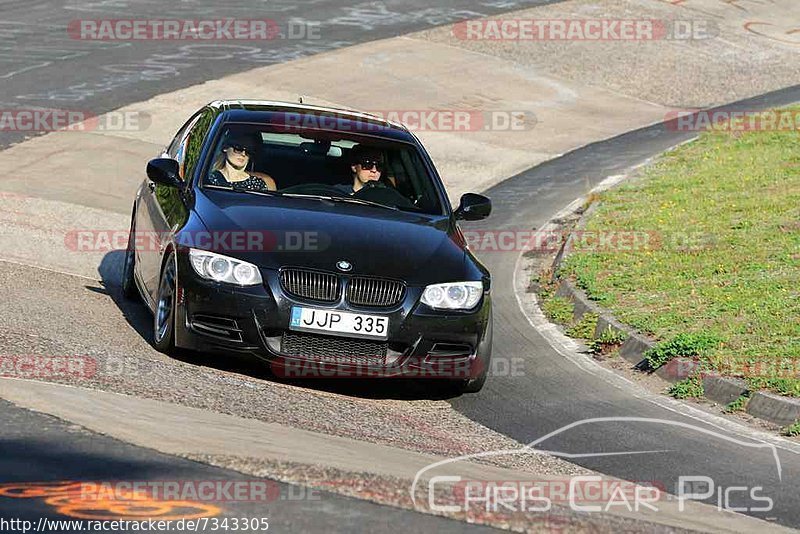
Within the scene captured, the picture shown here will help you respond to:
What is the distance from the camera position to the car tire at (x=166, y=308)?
8.88 meters

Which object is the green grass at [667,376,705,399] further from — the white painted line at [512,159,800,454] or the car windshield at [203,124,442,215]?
the car windshield at [203,124,442,215]

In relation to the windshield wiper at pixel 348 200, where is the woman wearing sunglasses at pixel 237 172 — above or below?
above

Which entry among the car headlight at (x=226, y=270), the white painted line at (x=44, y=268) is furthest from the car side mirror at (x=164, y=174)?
the white painted line at (x=44, y=268)

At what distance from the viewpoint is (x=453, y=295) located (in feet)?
29.1

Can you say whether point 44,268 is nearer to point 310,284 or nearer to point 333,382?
point 333,382

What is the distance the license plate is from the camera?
852cm

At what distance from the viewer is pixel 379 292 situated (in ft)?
28.4

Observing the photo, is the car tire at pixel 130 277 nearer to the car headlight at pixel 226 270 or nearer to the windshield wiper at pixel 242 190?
the windshield wiper at pixel 242 190

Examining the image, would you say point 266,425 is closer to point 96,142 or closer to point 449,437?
point 449,437

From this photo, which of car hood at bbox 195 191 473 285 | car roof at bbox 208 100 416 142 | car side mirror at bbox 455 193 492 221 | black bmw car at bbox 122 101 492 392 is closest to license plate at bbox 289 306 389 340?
black bmw car at bbox 122 101 492 392

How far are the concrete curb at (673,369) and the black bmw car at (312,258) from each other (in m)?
1.69

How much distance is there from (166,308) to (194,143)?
5.98ft

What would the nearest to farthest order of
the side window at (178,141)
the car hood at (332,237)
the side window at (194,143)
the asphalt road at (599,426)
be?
the asphalt road at (599,426)
the car hood at (332,237)
the side window at (194,143)
the side window at (178,141)

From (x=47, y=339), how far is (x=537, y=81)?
18603 millimetres
